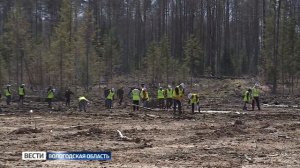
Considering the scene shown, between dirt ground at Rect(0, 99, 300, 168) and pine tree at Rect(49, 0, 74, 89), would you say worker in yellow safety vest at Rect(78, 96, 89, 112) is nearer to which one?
dirt ground at Rect(0, 99, 300, 168)

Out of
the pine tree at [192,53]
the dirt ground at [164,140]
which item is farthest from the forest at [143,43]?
the dirt ground at [164,140]

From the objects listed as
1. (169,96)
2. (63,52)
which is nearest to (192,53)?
(63,52)

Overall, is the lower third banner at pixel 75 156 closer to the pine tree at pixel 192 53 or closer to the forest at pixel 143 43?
the forest at pixel 143 43

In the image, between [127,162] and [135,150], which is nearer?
[127,162]

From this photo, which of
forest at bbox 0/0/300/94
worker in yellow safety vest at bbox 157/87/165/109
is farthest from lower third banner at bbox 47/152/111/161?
forest at bbox 0/0/300/94

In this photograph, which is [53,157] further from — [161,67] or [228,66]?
[228,66]

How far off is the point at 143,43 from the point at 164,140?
198 ft

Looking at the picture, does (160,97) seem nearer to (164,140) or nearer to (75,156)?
(164,140)

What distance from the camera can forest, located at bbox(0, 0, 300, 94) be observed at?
1786 inches

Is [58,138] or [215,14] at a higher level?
[215,14]

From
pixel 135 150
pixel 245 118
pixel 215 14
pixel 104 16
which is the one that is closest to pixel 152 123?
pixel 245 118

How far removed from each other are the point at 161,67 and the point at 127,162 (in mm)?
38158

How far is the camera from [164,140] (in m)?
17.3

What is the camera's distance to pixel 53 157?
10.9 meters
